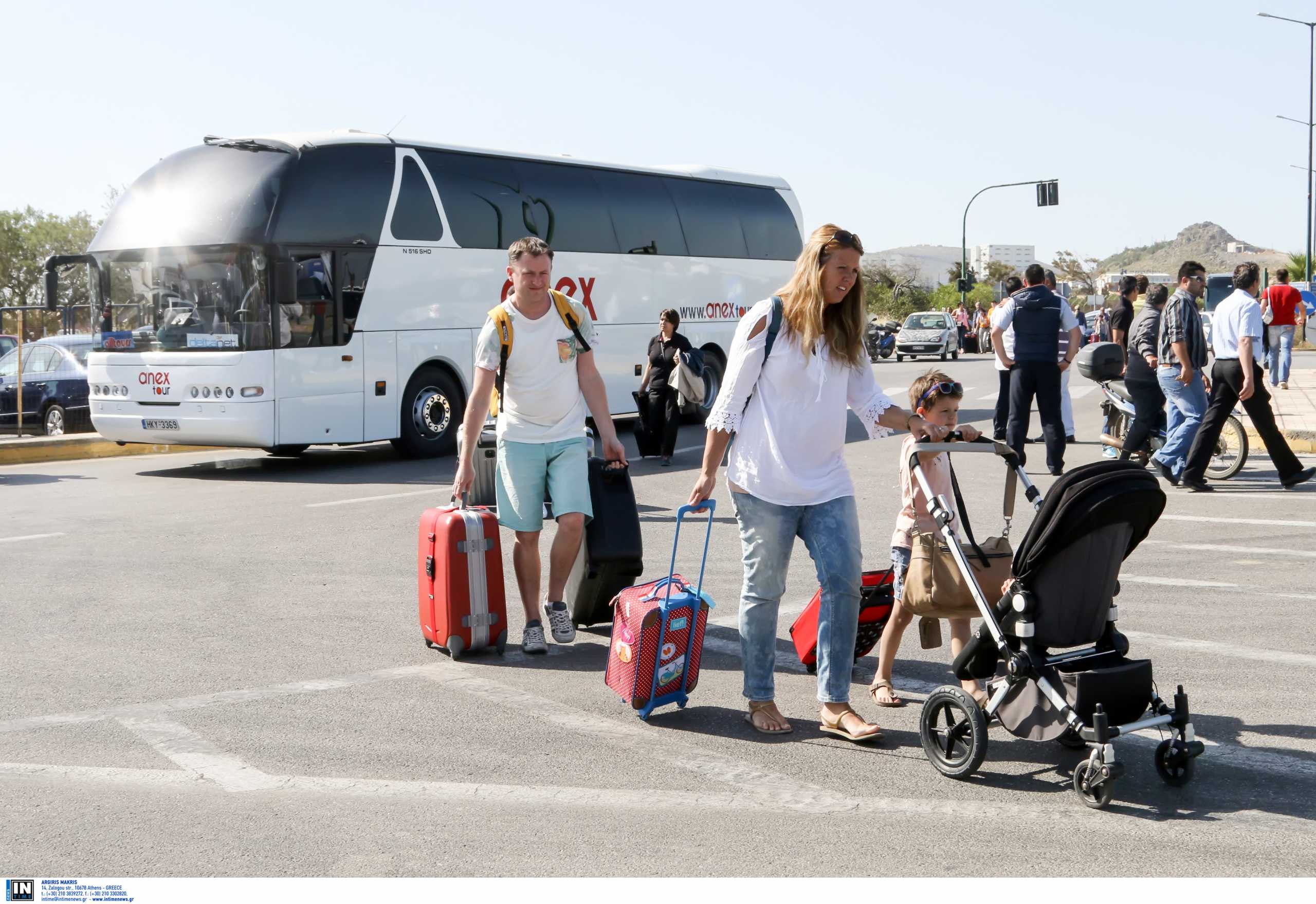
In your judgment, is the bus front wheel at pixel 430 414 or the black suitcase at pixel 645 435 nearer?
the black suitcase at pixel 645 435

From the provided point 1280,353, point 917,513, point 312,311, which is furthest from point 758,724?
point 1280,353

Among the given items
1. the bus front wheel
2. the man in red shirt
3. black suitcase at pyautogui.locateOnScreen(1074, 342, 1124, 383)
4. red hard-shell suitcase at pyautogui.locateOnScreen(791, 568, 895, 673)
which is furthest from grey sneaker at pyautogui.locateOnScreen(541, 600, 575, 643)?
the man in red shirt

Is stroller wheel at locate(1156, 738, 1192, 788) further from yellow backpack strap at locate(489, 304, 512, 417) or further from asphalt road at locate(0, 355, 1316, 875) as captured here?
yellow backpack strap at locate(489, 304, 512, 417)

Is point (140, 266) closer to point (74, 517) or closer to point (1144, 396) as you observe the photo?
point (74, 517)

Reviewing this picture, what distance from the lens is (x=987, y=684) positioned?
5.29 m

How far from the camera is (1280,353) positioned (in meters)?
24.5

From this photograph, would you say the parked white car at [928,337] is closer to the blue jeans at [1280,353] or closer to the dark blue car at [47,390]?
the blue jeans at [1280,353]

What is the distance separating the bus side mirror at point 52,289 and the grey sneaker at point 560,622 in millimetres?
11391

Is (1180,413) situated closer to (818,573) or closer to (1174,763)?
(818,573)

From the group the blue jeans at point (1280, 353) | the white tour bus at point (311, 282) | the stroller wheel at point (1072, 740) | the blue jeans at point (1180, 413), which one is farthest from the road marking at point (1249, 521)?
the blue jeans at point (1280, 353)

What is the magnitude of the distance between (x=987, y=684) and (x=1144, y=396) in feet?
28.9

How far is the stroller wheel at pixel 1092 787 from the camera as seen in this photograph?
4480 mm

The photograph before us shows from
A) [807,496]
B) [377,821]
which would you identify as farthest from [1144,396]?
[377,821]

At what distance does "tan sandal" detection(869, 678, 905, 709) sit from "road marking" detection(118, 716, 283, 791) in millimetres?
2422
